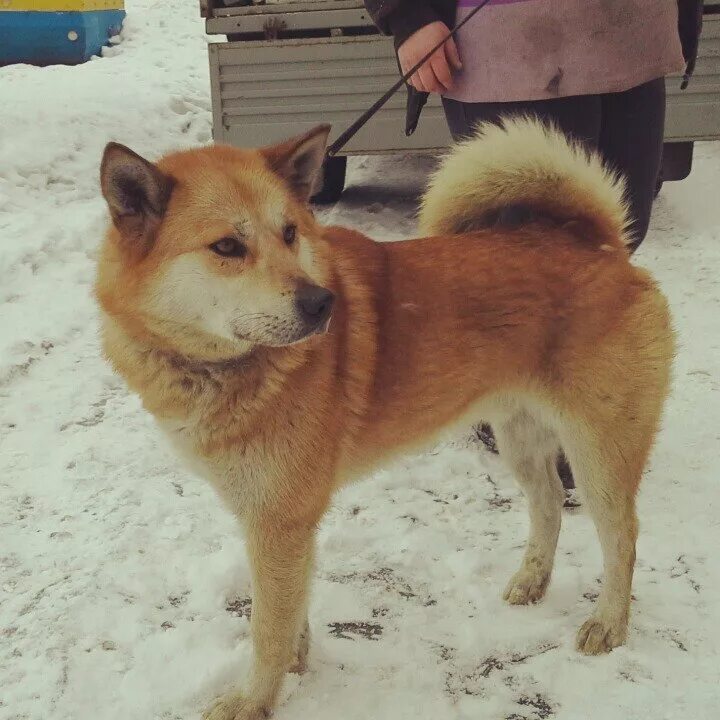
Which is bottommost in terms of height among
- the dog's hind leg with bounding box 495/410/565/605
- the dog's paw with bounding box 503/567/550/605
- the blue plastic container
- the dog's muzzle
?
the dog's paw with bounding box 503/567/550/605

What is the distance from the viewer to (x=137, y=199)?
1.70 meters

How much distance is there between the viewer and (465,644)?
6.98 ft

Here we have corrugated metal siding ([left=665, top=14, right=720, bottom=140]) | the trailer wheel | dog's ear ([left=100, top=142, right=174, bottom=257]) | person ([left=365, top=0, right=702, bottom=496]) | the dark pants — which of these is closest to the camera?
dog's ear ([left=100, top=142, right=174, bottom=257])

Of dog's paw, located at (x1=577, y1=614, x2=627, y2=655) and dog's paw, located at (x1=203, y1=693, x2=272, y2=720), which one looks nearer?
dog's paw, located at (x1=203, y1=693, x2=272, y2=720)

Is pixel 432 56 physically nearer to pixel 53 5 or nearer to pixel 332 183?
pixel 332 183

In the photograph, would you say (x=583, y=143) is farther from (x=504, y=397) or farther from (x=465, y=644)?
(x=465, y=644)

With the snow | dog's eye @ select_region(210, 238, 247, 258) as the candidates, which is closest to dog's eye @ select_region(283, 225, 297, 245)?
dog's eye @ select_region(210, 238, 247, 258)

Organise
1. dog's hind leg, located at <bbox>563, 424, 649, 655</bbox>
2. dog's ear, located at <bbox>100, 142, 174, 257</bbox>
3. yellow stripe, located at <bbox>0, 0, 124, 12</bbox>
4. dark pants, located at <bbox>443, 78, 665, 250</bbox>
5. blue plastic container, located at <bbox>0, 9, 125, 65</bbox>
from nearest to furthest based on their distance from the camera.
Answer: dog's ear, located at <bbox>100, 142, 174, 257</bbox> → dog's hind leg, located at <bbox>563, 424, 649, 655</bbox> → dark pants, located at <bbox>443, 78, 665, 250</bbox> → yellow stripe, located at <bbox>0, 0, 124, 12</bbox> → blue plastic container, located at <bbox>0, 9, 125, 65</bbox>

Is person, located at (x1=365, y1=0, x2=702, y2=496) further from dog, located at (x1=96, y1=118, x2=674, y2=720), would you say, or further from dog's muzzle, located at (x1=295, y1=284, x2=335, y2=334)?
dog's muzzle, located at (x1=295, y1=284, x2=335, y2=334)

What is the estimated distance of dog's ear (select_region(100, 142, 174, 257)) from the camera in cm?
164

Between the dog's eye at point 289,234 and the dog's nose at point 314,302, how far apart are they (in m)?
0.20

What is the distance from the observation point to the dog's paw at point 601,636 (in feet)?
6.79

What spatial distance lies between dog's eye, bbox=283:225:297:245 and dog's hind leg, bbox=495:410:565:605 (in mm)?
925

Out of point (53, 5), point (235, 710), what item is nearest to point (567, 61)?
point (235, 710)
